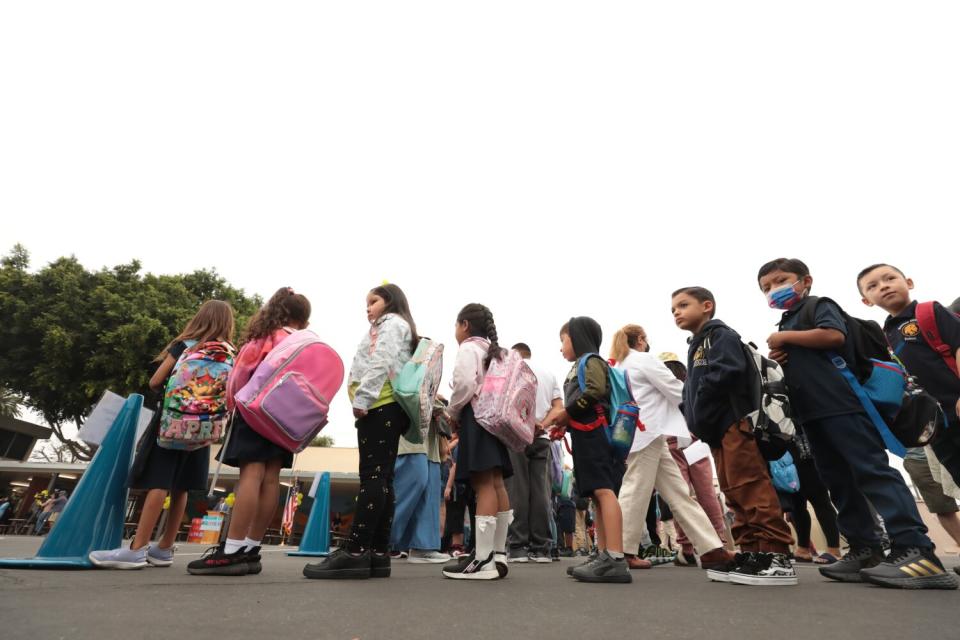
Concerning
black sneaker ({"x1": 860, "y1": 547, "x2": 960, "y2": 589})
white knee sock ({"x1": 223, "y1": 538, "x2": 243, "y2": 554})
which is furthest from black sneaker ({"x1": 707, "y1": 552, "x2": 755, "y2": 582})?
white knee sock ({"x1": 223, "y1": 538, "x2": 243, "y2": 554})

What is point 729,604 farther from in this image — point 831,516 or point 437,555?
point 831,516

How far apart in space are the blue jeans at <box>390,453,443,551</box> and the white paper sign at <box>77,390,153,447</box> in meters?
2.43

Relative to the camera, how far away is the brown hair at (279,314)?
3875 millimetres

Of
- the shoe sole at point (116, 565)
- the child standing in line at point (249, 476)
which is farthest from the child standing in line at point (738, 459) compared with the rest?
the shoe sole at point (116, 565)

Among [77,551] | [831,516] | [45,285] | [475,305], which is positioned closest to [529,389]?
[475,305]

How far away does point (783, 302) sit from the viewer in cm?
369

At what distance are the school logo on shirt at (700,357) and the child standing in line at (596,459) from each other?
2.06 feet

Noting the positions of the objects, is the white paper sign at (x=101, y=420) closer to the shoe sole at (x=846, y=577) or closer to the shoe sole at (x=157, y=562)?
the shoe sole at (x=157, y=562)

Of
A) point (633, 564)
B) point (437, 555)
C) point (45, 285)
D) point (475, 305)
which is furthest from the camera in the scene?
point (45, 285)

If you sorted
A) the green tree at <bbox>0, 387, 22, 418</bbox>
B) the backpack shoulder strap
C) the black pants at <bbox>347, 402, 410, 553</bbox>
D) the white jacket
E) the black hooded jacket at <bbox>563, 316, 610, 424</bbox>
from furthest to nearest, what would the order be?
the green tree at <bbox>0, 387, 22, 418</bbox>
the white jacket
the black hooded jacket at <bbox>563, 316, 610, 424</bbox>
the backpack shoulder strap
the black pants at <bbox>347, 402, 410, 553</bbox>

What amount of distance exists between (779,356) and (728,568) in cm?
139

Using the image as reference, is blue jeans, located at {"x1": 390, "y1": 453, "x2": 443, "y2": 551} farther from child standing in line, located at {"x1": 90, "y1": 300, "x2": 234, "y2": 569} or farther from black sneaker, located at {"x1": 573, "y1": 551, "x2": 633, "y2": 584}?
black sneaker, located at {"x1": 573, "y1": 551, "x2": 633, "y2": 584}

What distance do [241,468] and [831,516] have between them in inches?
234

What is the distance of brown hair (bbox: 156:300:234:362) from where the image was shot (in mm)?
4066
